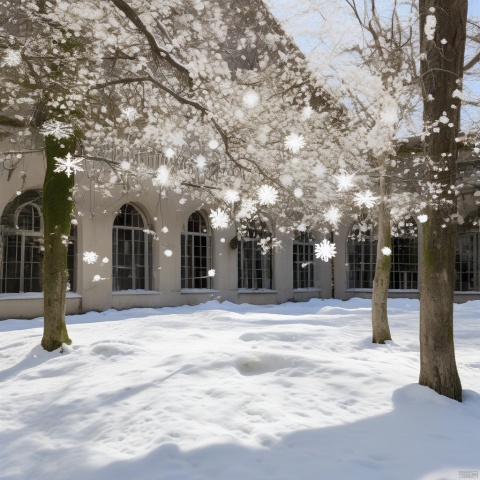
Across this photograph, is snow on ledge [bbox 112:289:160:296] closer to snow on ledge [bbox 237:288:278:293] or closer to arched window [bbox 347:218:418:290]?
snow on ledge [bbox 237:288:278:293]

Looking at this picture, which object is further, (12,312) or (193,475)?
(12,312)

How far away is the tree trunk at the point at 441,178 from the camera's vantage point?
6.06 metres

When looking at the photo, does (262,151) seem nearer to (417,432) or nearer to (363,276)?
(417,432)

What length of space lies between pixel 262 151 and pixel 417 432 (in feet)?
16.9

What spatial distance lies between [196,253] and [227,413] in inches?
520

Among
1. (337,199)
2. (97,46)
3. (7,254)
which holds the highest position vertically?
(97,46)

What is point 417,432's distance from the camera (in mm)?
5109

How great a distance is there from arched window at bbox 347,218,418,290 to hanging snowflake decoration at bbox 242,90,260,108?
12.2 m

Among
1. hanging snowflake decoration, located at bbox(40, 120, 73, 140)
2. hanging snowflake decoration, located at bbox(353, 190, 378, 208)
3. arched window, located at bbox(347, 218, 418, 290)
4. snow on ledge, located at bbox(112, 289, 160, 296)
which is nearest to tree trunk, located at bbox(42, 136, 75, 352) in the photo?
hanging snowflake decoration, located at bbox(40, 120, 73, 140)

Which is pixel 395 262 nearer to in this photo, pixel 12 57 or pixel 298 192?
pixel 298 192

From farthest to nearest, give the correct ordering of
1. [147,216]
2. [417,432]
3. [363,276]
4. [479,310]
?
1. [363,276]
2. [147,216]
3. [479,310]
4. [417,432]

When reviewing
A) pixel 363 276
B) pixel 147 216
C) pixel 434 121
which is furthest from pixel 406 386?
pixel 363 276

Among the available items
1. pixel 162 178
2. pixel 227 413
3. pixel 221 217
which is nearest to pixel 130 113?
pixel 162 178

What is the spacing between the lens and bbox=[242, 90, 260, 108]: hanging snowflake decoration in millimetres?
9672
